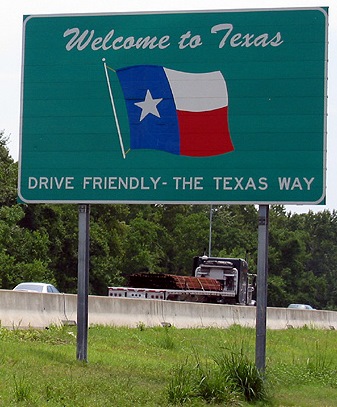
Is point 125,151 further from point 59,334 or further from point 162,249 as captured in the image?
point 162,249

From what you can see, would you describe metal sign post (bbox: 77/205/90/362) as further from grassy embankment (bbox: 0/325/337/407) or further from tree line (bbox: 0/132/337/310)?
tree line (bbox: 0/132/337/310)

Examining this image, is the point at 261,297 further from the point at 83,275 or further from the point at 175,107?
the point at 175,107

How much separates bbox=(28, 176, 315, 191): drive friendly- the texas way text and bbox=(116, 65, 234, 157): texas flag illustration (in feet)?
1.55

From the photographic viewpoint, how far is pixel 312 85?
55.2ft

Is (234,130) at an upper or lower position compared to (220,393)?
upper

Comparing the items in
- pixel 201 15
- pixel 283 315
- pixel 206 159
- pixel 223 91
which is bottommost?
pixel 283 315

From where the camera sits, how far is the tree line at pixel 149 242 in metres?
67.9

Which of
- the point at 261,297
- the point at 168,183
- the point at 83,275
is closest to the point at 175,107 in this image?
the point at 168,183

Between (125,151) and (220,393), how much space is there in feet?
16.2

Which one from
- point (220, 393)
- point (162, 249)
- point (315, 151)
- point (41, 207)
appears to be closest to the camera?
point (220, 393)

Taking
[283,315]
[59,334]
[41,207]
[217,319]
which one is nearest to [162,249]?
[41,207]

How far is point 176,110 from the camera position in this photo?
17219 millimetres

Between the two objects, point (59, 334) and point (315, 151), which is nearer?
point (315, 151)

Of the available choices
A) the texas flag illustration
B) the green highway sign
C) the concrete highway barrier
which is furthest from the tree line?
the texas flag illustration
